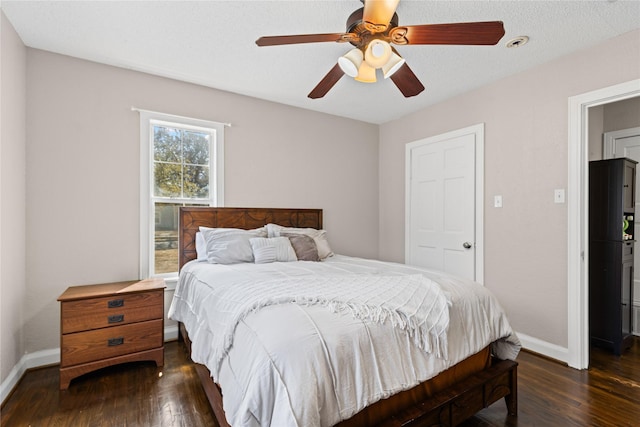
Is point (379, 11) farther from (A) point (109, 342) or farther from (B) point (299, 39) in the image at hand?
(A) point (109, 342)

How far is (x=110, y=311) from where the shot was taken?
2402 millimetres

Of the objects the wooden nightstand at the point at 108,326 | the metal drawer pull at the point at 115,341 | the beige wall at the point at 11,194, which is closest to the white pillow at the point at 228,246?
the wooden nightstand at the point at 108,326

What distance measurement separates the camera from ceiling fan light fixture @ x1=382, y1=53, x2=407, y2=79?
1892 millimetres

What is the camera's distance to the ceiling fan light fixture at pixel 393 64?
74.5 inches

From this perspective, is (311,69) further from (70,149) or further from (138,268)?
(138,268)

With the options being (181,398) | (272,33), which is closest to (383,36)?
A: (272,33)

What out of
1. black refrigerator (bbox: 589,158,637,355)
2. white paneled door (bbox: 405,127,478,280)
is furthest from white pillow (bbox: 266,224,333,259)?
black refrigerator (bbox: 589,158,637,355)

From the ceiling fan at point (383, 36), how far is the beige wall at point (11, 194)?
6.11 feet

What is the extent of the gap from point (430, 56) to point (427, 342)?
2.33 m

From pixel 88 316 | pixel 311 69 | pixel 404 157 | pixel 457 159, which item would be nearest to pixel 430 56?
pixel 311 69

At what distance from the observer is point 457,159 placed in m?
3.62

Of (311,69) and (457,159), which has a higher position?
(311,69)

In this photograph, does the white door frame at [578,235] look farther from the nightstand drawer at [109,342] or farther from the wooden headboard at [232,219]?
the nightstand drawer at [109,342]

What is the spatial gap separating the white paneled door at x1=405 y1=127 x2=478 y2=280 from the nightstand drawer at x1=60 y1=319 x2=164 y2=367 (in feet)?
9.96
